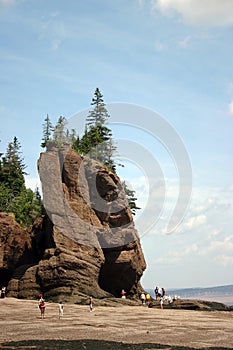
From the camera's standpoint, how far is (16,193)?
9662cm

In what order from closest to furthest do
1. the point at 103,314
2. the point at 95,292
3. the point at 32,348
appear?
the point at 32,348 → the point at 103,314 → the point at 95,292

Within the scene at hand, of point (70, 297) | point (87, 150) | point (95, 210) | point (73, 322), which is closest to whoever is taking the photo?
point (73, 322)

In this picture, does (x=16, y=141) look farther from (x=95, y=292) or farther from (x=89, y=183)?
(x=95, y=292)

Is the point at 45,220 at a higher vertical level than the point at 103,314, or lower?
higher

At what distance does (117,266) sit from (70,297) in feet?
52.4

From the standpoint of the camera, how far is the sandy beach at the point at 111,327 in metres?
30.7

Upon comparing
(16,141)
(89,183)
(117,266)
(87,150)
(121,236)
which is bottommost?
(117,266)

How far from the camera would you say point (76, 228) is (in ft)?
224

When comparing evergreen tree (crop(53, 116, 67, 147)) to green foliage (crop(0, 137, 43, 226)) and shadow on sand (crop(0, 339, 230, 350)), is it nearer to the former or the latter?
green foliage (crop(0, 137, 43, 226))

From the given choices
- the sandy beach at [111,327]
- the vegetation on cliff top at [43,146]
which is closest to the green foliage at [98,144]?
the vegetation on cliff top at [43,146]

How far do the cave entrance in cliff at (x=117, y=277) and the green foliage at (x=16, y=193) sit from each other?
17.7 m

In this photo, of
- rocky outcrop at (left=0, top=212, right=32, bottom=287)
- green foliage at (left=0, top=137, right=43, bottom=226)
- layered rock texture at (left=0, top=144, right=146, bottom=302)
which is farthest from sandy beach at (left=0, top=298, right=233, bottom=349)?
green foliage at (left=0, top=137, right=43, bottom=226)

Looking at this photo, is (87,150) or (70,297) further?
(87,150)

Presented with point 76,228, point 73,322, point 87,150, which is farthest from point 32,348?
point 87,150
